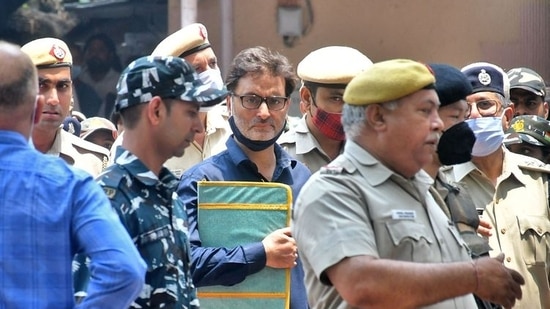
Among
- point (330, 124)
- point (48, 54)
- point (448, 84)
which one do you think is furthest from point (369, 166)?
A: point (48, 54)

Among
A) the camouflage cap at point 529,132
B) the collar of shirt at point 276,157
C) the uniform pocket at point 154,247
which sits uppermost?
the uniform pocket at point 154,247

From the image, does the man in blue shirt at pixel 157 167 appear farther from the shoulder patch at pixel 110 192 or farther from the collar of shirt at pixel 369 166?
the collar of shirt at pixel 369 166

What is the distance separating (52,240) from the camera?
377cm

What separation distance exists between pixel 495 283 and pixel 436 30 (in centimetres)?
849

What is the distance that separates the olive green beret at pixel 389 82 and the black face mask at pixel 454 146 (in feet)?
2.38

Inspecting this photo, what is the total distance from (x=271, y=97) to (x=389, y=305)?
1.99 meters

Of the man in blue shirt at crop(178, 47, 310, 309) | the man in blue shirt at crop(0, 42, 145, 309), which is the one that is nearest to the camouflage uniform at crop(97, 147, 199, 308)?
the man in blue shirt at crop(0, 42, 145, 309)

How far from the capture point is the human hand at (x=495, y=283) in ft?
13.6

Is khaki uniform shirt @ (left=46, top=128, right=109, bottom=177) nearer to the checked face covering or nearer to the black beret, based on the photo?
the checked face covering

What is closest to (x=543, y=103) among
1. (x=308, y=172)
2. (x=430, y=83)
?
(x=308, y=172)

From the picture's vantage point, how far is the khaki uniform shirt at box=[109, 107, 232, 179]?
21.6ft

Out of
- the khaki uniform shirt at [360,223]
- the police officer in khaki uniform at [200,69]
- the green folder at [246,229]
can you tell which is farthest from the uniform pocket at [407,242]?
the police officer in khaki uniform at [200,69]

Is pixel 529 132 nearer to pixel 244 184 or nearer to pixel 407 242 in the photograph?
pixel 244 184

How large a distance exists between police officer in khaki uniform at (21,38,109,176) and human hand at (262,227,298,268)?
49.7 inches
